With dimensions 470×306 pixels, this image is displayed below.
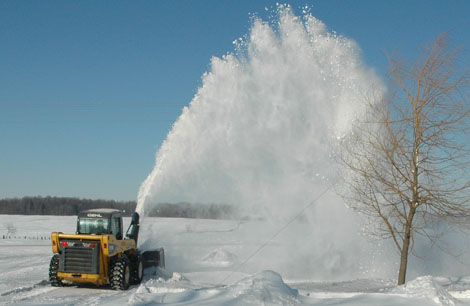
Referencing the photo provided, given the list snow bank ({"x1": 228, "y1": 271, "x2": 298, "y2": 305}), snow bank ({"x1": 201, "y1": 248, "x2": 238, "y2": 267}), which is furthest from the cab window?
snow bank ({"x1": 201, "y1": 248, "x2": 238, "y2": 267})

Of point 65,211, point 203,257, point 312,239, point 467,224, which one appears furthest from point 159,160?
point 65,211

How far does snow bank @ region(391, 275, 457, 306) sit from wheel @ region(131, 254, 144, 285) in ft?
27.0

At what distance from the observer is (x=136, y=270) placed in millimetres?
15180

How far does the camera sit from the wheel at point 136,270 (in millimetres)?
15125

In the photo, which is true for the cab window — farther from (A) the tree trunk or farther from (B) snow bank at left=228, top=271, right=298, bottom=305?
(A) the tree trunk

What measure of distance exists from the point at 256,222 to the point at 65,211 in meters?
98.8

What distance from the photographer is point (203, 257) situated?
22.1 metres

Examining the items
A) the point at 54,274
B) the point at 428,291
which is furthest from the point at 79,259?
the point at 428,291

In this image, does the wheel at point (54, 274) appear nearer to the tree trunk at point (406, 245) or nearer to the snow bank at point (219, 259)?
the snow bank at point (219, 259)

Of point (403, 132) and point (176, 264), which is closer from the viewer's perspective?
point (403, 132)

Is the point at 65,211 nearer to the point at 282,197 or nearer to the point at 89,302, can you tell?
the point at 282,197

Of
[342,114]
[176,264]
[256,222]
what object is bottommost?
[176,264]

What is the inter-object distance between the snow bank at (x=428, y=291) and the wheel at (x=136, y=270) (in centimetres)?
823

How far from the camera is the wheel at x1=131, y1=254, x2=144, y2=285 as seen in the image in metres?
15.1
